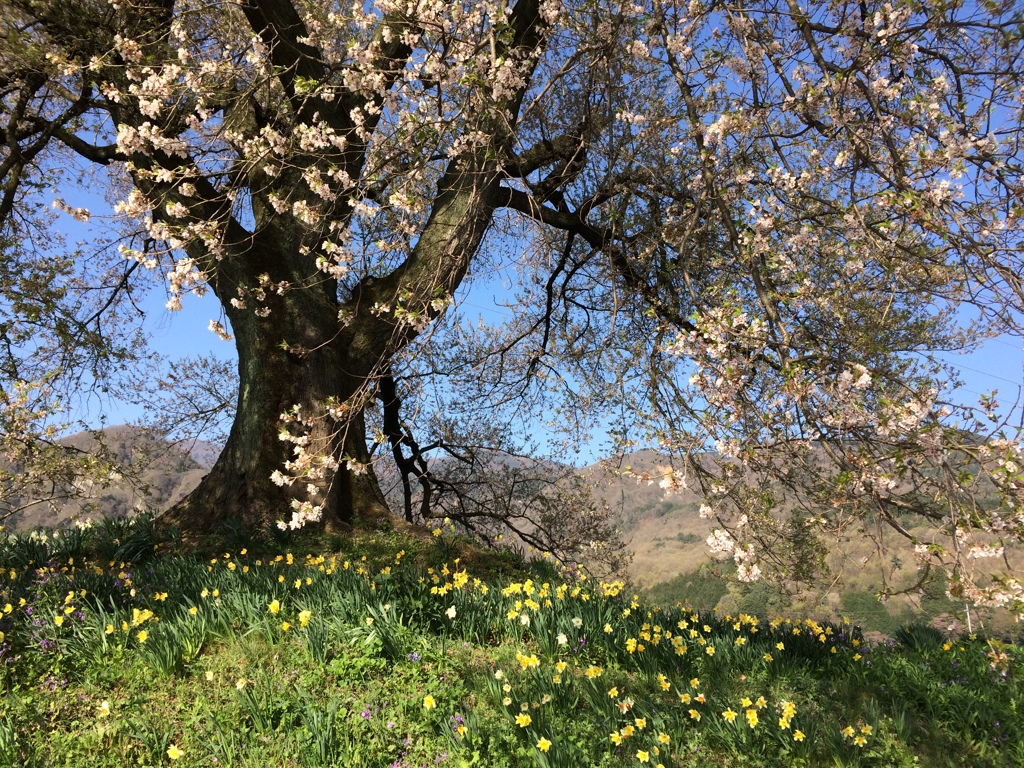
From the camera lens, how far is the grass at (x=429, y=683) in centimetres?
269

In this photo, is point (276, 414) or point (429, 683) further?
point (276, 414)

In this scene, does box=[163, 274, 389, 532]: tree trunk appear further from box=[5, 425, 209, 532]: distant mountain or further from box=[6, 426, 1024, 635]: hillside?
box=[6, 426, 1024, 635]: hillside

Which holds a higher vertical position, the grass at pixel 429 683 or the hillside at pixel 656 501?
the hillside at pixel 656 501

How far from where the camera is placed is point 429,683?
3.00 meters

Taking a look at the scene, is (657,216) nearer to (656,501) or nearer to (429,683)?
(429,683)

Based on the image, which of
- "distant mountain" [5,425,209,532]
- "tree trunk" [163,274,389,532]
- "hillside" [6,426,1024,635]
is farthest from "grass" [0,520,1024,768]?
"distant mountain" [5,425,209,532]

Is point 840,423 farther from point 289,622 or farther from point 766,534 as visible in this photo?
point 289,622

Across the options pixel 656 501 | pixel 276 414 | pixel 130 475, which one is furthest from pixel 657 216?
pixel 656 501

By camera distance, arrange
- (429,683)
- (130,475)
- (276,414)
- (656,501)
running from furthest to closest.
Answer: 1. (656,501)
2. (130,475)
3. (276,414)
4. (429,683)

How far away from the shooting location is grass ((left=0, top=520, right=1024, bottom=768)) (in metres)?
2.69

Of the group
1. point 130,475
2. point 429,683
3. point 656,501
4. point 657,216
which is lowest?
point 429,683

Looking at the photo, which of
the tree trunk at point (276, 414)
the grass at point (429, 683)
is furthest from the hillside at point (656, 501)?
the tree trunk at point (276, 414)

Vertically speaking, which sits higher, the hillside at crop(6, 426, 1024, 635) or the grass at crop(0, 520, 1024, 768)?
the hillside at crop(6, 426, 1024, 635)

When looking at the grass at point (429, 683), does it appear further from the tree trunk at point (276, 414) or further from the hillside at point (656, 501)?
the tree trunk at point (276, 414)
